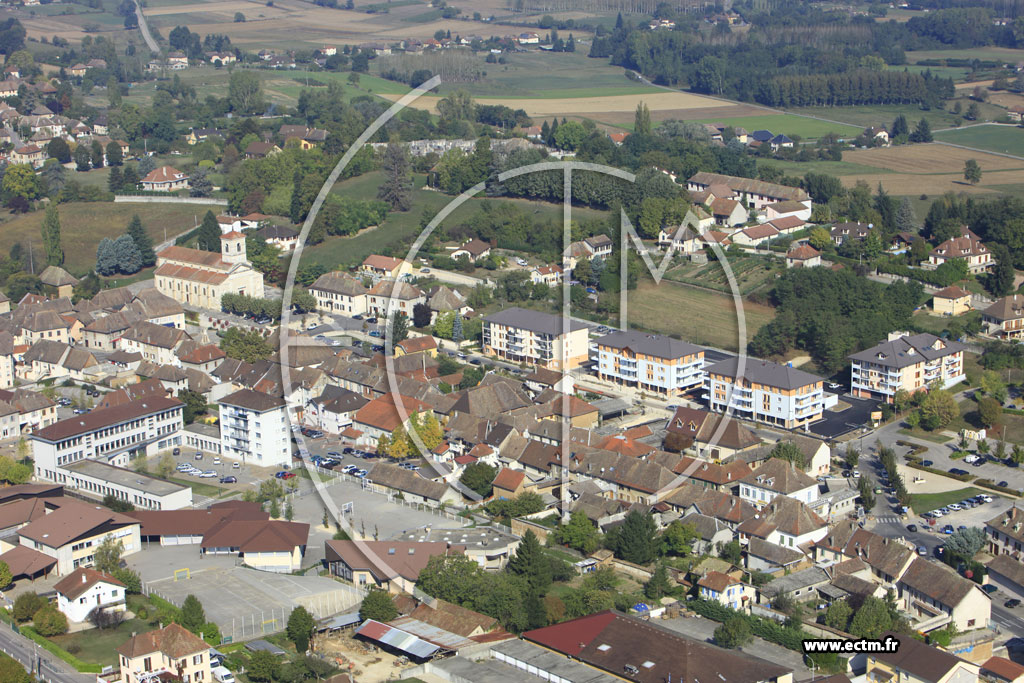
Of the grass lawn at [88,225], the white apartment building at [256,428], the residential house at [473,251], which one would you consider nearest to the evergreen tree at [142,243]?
the grass lawn at [88,225]

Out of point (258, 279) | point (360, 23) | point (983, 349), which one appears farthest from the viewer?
point (360, 23)

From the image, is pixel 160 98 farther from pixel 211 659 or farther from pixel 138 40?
pixel 211 659

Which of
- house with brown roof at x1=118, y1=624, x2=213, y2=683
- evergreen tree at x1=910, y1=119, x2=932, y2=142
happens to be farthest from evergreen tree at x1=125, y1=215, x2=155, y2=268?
evergreen tree at x1=910, y1=119, x2=932, y2=142

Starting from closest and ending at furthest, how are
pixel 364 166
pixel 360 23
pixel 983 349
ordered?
pixel 983 349 < pixel 364 166 < pixel 360 23

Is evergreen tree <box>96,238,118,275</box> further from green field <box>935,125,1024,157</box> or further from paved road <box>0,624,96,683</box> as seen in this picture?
green field <box>935,125,1024,157</box>

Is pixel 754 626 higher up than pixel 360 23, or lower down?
lower down

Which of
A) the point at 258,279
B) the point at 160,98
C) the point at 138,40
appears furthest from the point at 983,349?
the point at 138,40

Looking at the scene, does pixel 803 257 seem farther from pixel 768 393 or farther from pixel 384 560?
pixel 384 560

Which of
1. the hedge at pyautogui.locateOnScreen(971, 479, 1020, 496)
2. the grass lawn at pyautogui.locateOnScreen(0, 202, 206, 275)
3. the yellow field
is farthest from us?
the yellow field
